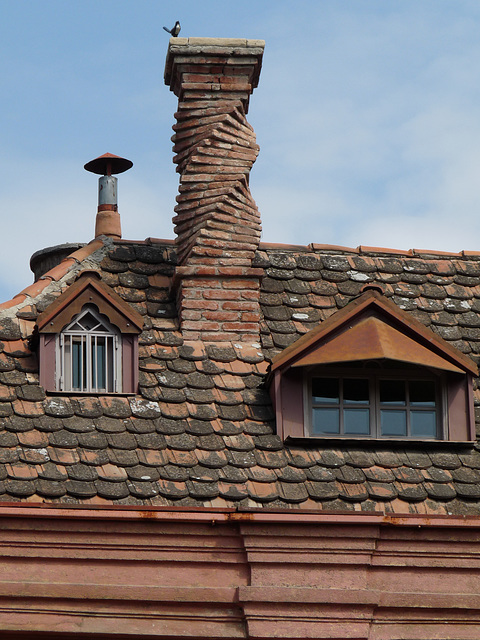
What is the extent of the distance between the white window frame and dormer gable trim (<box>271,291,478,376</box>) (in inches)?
59.3

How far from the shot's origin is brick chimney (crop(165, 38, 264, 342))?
12.2m

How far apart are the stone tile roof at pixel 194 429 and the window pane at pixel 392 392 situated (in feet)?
1.54

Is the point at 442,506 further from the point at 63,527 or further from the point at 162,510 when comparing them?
the point at 63,527

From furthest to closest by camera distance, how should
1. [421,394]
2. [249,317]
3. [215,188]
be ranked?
[215,188] < [249,317] < [421,394]

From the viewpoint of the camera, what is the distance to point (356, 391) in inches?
455

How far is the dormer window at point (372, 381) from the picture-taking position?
11.3 metres

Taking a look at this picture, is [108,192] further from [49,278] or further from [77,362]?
[77,362]

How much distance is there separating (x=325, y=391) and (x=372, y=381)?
0.45 m

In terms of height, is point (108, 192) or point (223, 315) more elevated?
point (108, 192)

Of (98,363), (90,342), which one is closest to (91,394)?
(98,363)

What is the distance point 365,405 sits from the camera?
11.5 meters

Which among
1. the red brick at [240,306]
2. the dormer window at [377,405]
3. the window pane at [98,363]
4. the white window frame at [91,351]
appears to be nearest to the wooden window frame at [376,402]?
the dormer window at [377,405]

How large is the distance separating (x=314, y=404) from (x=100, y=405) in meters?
1.97

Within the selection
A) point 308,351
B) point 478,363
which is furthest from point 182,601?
point 478,363
